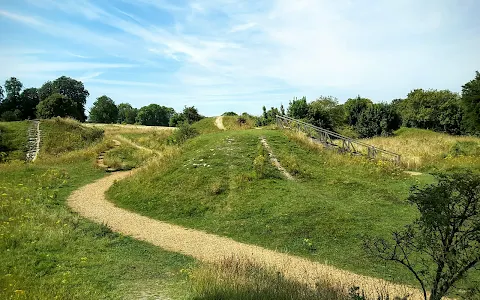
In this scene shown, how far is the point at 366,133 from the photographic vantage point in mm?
57500

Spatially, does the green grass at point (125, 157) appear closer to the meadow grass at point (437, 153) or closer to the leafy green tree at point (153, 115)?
the meadow grass at point (437, 153)

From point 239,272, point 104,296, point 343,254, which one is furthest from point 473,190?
point 104,296

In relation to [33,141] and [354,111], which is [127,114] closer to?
[354,111]

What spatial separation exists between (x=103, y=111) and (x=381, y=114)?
241ft

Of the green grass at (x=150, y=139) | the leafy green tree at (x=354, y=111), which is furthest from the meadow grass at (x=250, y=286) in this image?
the leafy green tree at (x=354, y=111)

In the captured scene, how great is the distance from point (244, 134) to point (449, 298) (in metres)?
17.3

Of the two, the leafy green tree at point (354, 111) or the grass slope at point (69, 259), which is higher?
the leafy green tree at point (354, 111)

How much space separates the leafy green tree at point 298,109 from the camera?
152 feet

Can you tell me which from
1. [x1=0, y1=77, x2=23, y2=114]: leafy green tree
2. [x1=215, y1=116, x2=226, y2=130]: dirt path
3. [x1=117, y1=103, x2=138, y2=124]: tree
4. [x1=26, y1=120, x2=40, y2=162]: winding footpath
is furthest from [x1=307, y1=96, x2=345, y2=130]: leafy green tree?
[x1=117, y1=103, x2=138, y2=124]: tree

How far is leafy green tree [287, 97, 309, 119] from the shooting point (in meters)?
46.3

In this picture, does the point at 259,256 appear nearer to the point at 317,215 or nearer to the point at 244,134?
the point at 317,215

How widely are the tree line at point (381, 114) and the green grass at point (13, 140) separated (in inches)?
946

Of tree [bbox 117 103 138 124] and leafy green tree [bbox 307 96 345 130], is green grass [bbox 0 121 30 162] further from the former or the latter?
tree [bbox 117 103 138 124]

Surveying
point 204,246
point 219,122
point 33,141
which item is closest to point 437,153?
point 204,246
